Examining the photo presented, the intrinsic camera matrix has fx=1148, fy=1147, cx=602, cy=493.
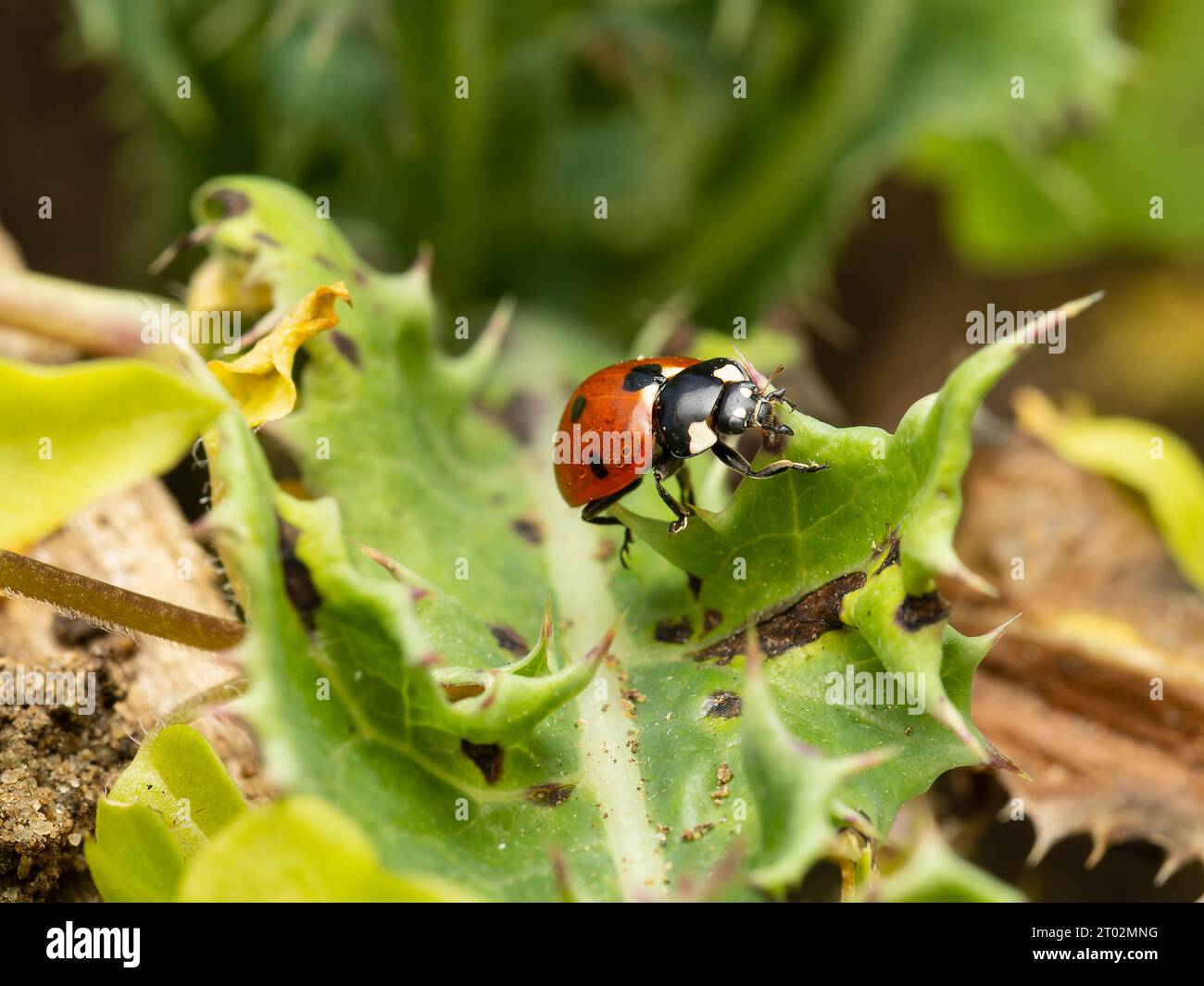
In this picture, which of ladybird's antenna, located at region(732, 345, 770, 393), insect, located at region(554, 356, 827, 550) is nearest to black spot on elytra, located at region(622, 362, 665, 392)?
insect, located at region(554, 356, 827, 550)

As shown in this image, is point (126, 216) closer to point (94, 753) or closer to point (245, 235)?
point (245, 235)

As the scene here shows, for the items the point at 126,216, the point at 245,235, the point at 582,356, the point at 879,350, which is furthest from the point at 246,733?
the point at 879,350

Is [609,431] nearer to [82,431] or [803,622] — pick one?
[803,622]

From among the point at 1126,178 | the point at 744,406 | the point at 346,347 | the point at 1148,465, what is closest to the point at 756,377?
the point at 744,406

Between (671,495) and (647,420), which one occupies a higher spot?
(647,420)

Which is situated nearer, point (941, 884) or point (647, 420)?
point (941, 884)

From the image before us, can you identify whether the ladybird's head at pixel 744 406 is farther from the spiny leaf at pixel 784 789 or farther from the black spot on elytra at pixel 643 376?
the spiny leaf at pixel 784 789
